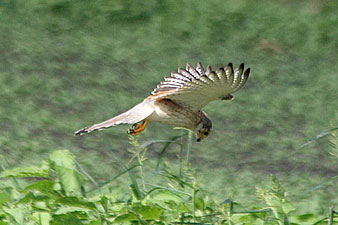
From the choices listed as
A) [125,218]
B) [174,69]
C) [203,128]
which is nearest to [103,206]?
[125,218]

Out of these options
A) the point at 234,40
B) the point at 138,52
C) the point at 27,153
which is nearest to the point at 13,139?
the point at 27,153

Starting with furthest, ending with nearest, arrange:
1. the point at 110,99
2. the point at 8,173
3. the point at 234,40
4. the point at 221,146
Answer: the point at 234,40 < the point at 110,99 < the point at 221,146 < the point at 8,173

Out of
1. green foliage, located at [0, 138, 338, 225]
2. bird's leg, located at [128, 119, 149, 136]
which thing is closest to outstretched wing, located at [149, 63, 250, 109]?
bird's leg, located at [128, 119, 149, 136]

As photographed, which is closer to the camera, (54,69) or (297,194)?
(297,194)

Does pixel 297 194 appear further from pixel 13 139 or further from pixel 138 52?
pixel 138 52

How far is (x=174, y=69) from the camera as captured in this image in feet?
18.4

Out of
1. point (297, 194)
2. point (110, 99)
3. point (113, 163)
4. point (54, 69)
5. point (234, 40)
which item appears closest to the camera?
point (297, 194)

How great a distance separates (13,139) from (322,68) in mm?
2488

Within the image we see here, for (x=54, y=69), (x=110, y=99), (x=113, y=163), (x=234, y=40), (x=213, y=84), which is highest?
(x=234, y=40)

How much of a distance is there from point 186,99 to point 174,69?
293cm

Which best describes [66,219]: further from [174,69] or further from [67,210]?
[174,69]

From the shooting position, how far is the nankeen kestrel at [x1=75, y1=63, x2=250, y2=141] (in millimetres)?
2477

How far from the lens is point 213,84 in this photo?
98.6 inches

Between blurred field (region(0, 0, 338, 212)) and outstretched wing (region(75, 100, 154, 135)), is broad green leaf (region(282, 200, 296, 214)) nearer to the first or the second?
outstretched wing (region(75, 100, 154, 135))
